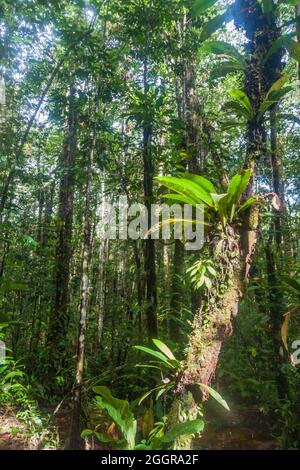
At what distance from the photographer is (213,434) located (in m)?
4.39

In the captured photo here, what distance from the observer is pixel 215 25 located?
3.55 m

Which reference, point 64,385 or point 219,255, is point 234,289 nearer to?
point 219,255

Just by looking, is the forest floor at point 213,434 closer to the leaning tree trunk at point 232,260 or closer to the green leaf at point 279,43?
the leaning tree trunk at point 232,260

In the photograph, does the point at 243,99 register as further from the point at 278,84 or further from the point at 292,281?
the point at 292,281

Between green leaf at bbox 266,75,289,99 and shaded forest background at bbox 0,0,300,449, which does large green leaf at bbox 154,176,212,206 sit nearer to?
shaded forest background at bbox 0,0,300,449

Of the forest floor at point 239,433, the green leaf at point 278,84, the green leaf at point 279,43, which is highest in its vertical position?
the green leaf at point 279,43

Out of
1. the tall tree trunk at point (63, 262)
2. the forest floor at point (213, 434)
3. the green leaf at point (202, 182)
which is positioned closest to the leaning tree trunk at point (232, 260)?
the green leaf at point (202, 182)

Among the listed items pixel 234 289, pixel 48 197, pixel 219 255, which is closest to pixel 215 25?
pixel 219 255

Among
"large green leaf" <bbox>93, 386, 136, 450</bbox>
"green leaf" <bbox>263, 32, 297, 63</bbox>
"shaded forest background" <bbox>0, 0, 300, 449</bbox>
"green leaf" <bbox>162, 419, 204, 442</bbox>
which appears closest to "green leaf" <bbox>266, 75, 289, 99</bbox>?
"shaded forest background" <bbox>0, 0, 300, 449</bbox>

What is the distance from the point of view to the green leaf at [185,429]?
2.05 m

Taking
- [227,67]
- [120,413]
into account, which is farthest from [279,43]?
[120,413]

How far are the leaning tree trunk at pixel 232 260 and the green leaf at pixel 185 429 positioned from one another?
0.26 feet

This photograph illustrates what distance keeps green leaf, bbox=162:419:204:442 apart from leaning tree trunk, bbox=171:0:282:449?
0.26 feet

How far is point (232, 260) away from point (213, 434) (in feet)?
9.46
